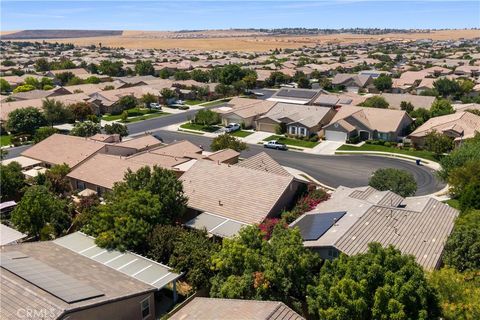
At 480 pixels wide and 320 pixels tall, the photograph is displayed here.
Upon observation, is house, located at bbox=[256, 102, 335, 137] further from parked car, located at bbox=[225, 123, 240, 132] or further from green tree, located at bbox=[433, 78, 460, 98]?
green tree, located at bbox=[433, 78, 460, 98]

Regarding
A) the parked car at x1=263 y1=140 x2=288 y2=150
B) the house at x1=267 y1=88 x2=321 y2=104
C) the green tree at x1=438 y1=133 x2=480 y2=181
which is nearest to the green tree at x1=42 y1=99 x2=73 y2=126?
the parked car at x1=263 y1=140 x2=288 y2=150

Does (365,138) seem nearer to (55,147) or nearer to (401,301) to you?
(55,147)

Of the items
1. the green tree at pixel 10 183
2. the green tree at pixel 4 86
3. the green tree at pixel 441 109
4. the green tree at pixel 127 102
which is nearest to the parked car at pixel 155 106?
the green tree at pixel 127 102

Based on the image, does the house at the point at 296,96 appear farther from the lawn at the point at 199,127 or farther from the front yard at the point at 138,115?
the front yard at the point at 138,115

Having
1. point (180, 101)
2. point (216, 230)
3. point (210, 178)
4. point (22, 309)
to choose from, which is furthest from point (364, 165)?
point (180, 101)

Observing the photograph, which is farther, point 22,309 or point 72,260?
point 72,260

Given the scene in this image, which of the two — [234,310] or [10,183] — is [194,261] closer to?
[234,310]
